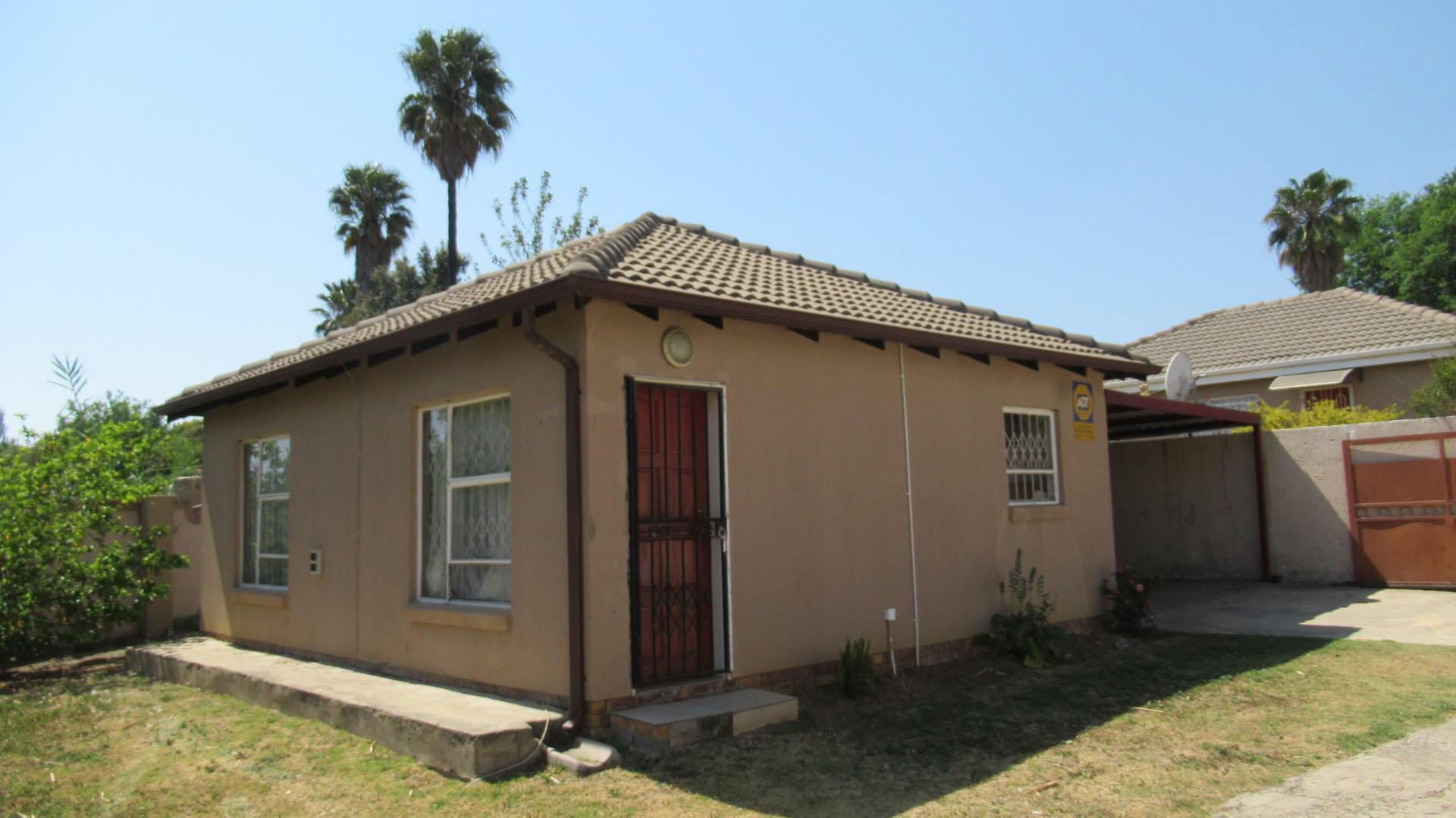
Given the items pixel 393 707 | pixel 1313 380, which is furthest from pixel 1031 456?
pixel 1313 380

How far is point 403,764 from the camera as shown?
6.18 metres

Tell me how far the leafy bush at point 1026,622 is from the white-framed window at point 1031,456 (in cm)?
73

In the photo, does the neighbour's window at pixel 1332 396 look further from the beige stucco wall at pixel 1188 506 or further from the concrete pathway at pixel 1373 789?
the concrete pathway at pixel 1373 789

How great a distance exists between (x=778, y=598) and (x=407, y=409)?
132 inches

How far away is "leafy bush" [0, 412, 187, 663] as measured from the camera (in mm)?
10227

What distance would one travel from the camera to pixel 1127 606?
33.6 ft

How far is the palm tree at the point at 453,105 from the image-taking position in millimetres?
24781

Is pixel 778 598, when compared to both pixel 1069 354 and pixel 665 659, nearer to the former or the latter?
pixel 665 659

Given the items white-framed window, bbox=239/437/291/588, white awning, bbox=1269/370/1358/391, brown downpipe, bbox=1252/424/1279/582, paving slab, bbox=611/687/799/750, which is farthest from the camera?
white awning, bbox=1269/370/1358/391

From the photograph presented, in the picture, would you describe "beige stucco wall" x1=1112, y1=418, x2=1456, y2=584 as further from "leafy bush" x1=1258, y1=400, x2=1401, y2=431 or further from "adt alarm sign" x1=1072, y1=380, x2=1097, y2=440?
"adt alarm sign" x1=1072, y1=380, x2=1097, y2=440

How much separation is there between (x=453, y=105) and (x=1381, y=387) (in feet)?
67.5

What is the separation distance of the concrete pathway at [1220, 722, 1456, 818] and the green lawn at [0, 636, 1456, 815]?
0.14m

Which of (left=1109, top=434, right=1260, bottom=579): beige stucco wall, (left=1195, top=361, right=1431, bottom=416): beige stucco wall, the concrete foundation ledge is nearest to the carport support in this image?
(left=1109, top=434, right=1260, bottom=579): beige stucco wall

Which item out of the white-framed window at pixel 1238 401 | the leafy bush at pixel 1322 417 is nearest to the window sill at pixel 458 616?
the leafy bush at pixel 1322 417
